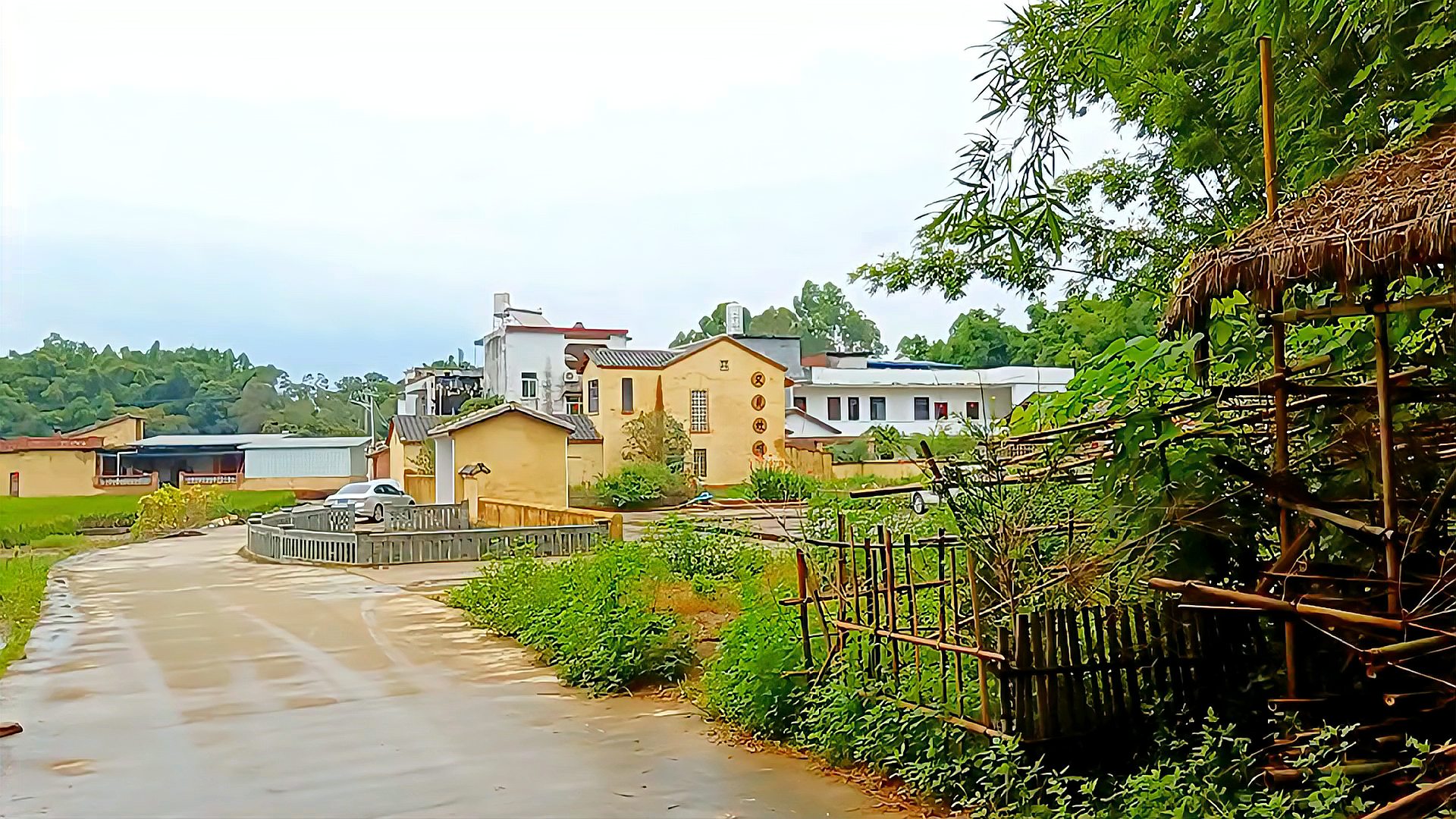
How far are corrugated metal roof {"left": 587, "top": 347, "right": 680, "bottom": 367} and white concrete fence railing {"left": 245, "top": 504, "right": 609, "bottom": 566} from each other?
2197 cm

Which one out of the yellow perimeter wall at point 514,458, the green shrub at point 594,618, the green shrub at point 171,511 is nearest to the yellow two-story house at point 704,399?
the green shrub at point 171,511

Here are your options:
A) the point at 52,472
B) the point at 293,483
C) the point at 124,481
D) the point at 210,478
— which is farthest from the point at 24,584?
the point at 210,478

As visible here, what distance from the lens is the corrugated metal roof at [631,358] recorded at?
44656 mm

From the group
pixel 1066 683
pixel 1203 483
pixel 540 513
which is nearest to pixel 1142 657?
pixel 1066 683

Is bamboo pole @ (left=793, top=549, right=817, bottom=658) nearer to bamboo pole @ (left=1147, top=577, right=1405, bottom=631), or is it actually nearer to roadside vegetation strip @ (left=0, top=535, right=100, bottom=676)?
bamboo pole @ (left=1147, top=577, right=1405, bottom=631)

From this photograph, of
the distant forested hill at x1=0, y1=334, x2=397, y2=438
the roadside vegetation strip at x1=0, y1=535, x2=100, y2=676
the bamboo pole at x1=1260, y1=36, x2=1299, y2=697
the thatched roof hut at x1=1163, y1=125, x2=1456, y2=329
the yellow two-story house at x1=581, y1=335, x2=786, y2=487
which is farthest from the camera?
the distant forested hill at x1=0, y1=334, x2=397, y2=438

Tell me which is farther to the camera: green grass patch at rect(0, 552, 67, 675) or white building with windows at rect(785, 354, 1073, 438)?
white building with windows at rect(785, 354, 1073, 438)

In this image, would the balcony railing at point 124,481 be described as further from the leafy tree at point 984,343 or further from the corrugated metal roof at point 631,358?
the leafy tree at point 984,343

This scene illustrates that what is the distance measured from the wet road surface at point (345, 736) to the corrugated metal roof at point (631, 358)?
30802mm

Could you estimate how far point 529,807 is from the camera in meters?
6.41

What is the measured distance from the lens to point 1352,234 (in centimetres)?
463

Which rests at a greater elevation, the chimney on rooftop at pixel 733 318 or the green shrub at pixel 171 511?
the chimney on rooftop at pixel 733 318

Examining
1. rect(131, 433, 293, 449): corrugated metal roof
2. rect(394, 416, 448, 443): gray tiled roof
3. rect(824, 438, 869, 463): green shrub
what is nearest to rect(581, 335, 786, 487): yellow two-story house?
rect(824, 438, 869, 463): green shrub

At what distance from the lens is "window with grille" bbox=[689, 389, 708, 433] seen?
45.2 m
